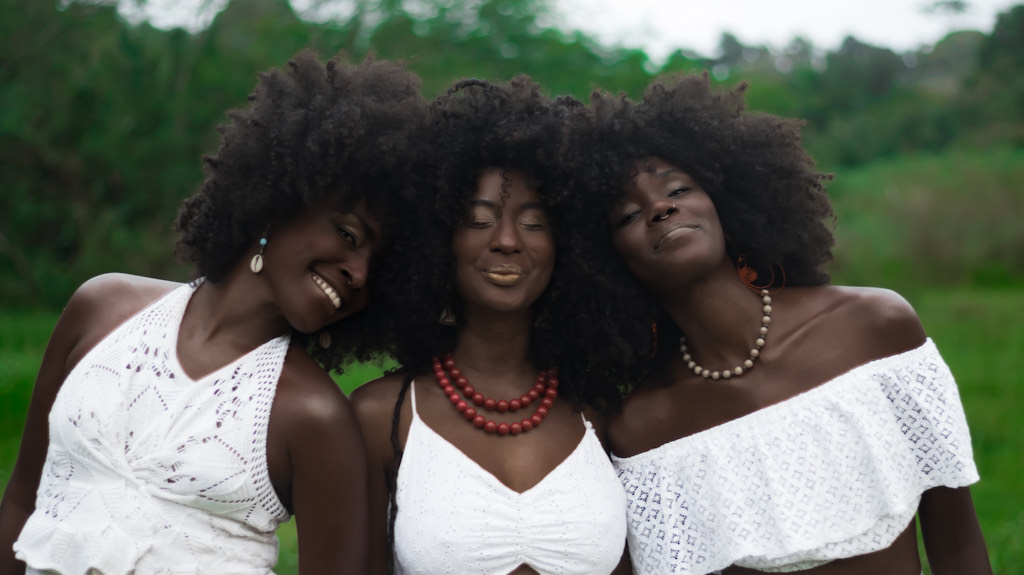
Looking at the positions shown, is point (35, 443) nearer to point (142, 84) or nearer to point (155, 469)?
point (155, 469)

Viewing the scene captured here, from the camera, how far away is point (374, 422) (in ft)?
10.0

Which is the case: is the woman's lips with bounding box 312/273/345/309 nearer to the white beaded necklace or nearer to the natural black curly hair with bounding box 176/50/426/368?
the natural black curly hair with bounding box 176/50/426/368

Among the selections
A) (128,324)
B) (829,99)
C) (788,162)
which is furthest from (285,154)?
(829,99)

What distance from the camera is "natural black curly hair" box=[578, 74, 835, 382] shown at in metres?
3.20

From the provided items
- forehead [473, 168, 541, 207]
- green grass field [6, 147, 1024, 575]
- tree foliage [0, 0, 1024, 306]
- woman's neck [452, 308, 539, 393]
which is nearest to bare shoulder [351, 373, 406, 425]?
woman's neck [452, 308, 539, 393]

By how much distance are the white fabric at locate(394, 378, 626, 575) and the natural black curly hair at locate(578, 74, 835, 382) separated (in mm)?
487

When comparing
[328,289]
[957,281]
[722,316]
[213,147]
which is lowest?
[957,281]

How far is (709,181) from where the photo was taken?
3.22 metres

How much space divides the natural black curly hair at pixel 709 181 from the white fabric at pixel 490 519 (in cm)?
49

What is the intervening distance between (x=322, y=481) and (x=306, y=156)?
2.85ft

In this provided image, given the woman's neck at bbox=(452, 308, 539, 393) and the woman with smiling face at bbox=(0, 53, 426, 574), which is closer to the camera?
the woman with smiling face at bbox=(0, 53, 426, 574)

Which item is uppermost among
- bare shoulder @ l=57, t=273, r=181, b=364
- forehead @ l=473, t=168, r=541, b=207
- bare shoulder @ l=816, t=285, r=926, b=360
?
forehead @ l=473, t=168, r=541, b=207

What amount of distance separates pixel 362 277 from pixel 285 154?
39 centimetres

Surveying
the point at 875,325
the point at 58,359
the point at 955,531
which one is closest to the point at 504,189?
the point at 875,325
